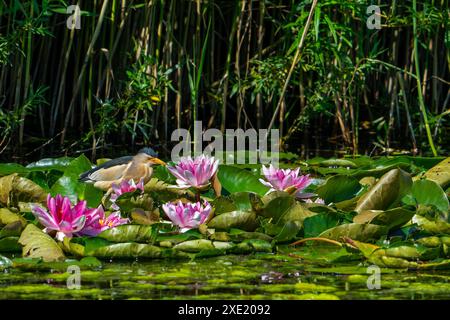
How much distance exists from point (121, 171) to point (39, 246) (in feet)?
3.46

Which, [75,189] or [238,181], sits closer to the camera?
[75,189]

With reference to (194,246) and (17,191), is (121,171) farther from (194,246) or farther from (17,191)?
(194,246)

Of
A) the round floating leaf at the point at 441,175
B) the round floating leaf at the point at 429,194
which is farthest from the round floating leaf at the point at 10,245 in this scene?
the round floating leaf at the point at 441,175

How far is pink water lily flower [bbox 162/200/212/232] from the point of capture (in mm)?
3822

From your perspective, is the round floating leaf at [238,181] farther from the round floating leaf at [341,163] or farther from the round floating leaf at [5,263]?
the round floating leaf at [5,263]

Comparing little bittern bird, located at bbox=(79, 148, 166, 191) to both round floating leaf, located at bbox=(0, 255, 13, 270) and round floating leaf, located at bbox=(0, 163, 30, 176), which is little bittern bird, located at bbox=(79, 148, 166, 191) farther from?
round floating leaf, located at bbox=(0, 255, 13, 270)

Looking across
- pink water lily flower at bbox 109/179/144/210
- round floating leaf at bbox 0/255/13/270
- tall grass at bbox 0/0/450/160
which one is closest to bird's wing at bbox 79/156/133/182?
pink water lily flower at bbox 109/179/144/210

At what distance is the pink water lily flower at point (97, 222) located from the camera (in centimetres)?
375

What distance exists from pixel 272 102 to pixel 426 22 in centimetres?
150

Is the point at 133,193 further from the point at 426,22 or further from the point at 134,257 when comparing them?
the point at 426,22

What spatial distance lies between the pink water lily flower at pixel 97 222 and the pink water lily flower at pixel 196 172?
0.41 metres

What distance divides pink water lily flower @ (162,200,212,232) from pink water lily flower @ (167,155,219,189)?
0.29 metres

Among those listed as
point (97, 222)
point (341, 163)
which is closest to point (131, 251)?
point (97, 222)

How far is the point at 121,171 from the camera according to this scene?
4.55 metres
